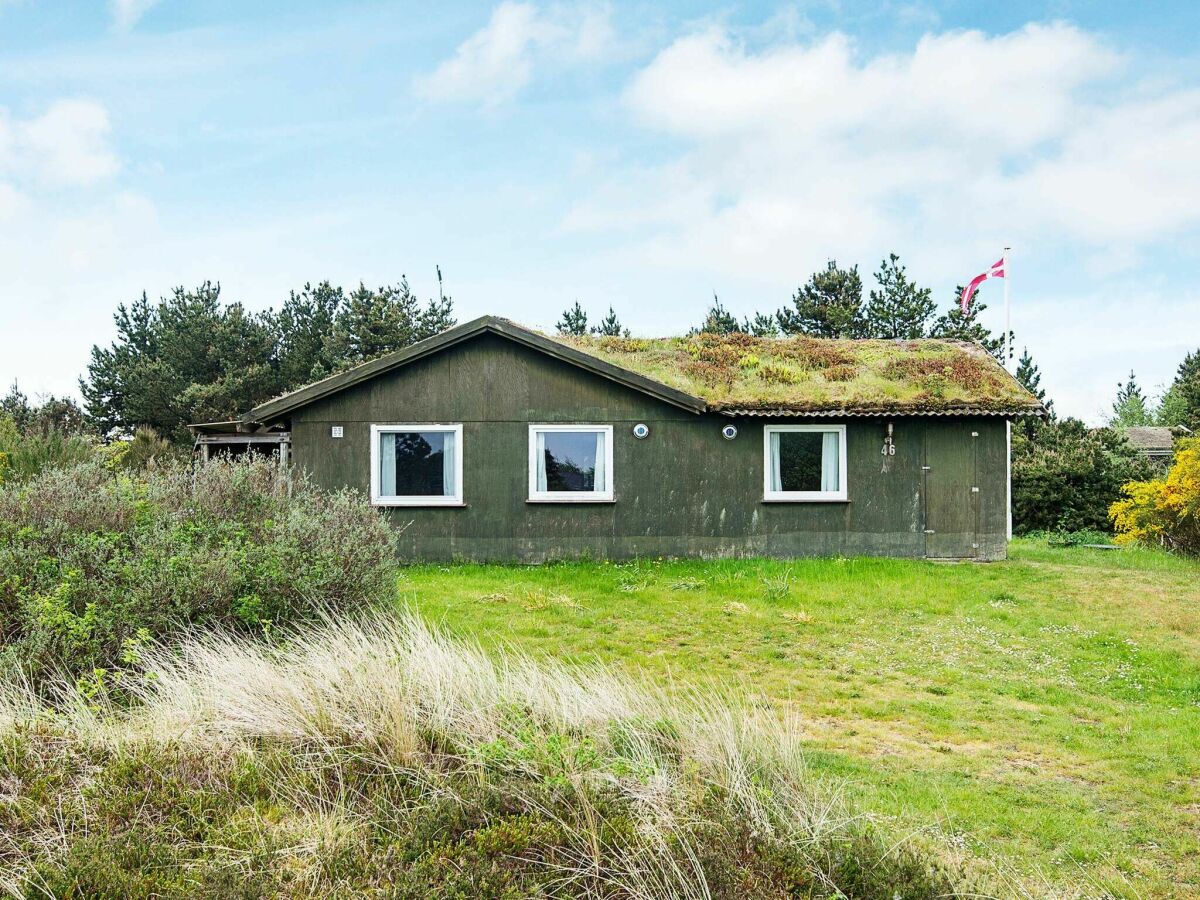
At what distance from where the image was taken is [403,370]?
14.4 m

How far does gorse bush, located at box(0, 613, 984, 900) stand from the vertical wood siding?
886 cm

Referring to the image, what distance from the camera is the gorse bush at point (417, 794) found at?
3.48 m

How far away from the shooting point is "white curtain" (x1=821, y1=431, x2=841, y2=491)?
14.7 metres

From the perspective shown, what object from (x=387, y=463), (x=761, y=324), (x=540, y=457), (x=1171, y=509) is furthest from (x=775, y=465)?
(x=761, y=324)

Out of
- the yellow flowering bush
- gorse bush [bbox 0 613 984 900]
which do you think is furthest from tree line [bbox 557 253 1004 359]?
gorse bush [bbox 0 613 984 900]

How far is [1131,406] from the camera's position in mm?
45875

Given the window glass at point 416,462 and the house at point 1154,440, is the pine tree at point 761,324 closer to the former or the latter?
the house at point 1154,440

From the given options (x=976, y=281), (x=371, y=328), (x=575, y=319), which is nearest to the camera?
(x=976, y=281)

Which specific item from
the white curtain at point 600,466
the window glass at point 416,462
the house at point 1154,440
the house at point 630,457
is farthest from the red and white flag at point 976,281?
the window glass at point 416,462

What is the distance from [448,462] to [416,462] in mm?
546

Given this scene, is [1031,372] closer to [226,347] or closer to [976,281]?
[976,281]

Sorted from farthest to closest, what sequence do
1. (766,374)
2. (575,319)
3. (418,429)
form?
(575,319)
(766,374)
(418,429)

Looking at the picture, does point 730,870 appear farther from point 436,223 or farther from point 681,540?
point 436,223

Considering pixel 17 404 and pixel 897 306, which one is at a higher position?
pixel 897 306
